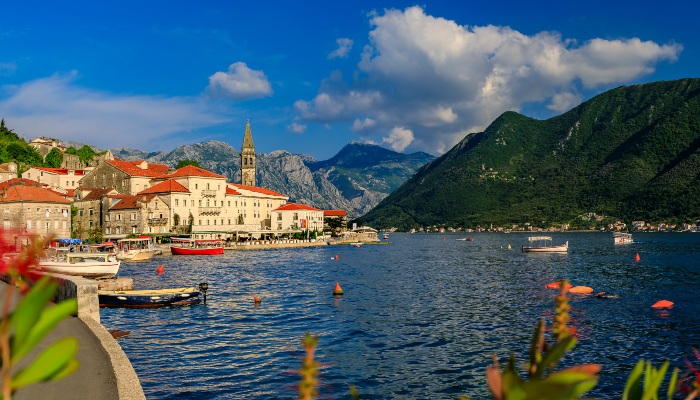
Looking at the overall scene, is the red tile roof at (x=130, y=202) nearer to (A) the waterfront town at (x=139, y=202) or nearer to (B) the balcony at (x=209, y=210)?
(A) the waterfront town at (x=139, y=202)

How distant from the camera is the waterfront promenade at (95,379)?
11.3 m

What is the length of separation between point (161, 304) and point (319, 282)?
19.7 meters

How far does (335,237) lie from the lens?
519ft

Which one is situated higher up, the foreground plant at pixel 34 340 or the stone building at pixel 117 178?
the stone building at pixel 117 178

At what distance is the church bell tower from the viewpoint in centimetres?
15150

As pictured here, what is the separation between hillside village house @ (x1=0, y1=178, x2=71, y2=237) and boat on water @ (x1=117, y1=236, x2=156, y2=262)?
27.5 ft

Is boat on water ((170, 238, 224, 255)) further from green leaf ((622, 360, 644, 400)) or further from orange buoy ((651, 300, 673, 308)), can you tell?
green leaf ((622, 360, 644, 400))

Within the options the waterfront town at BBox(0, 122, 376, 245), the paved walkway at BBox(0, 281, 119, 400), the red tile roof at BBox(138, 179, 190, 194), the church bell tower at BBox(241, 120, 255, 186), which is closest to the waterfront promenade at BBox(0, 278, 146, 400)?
the paved walkway at BBox(0, 281, 119, 400)

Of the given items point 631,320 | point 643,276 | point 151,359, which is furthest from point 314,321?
point 643,276

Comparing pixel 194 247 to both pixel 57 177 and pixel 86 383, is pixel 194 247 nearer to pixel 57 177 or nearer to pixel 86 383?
pixel 57 177

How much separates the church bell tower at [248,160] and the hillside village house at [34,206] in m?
72.8

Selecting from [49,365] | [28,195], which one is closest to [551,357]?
[49,365]

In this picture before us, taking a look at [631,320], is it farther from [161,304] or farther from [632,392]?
[632,392]

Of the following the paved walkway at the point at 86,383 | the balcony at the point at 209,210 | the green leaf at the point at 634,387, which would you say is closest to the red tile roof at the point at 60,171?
the balcony at the point at 209,210
